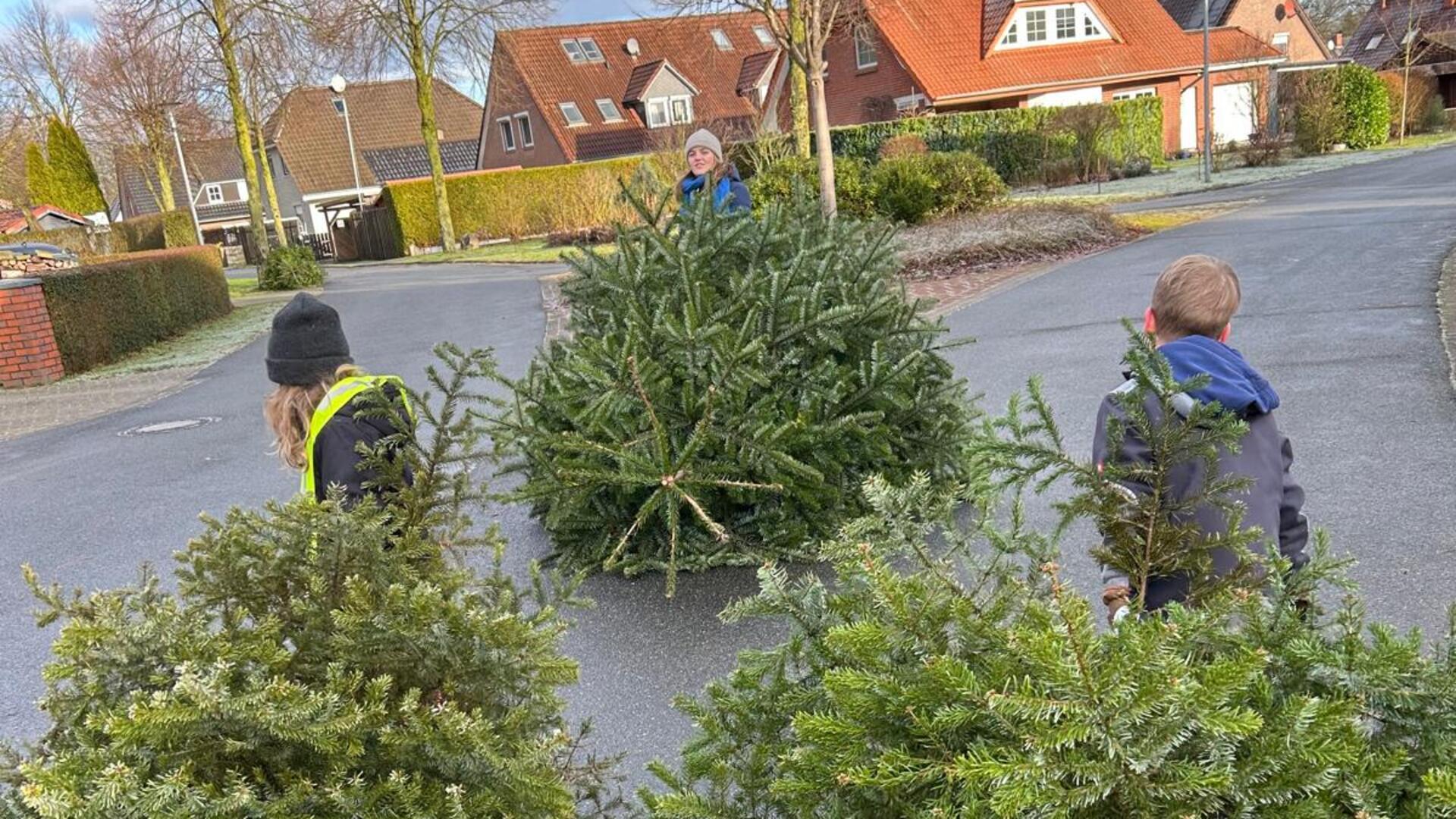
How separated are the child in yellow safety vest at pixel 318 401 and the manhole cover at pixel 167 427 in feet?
25.0

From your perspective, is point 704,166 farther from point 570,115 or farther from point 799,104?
point 570,115

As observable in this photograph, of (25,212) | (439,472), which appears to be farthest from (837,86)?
(439,472)

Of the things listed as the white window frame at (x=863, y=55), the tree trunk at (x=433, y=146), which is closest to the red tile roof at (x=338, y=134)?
the tree trunk at (x=433, y=146)

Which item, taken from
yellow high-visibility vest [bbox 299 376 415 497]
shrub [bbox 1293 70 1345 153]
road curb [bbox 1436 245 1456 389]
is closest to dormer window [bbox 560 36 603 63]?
shrub [bbox 1293 70 1345 153]

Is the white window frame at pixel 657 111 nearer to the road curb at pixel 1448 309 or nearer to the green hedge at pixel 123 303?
the green hedge at pixel 123 303

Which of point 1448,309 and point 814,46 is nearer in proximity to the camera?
point 1448,309

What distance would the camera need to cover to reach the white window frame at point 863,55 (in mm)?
37062

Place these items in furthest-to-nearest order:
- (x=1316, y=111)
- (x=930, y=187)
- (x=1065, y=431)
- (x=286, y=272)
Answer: (x=1316, y=111) → (x=286, y=272) → (x=930, y=187) → (x=1065, y=431)

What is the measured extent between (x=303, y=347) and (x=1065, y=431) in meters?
4.90

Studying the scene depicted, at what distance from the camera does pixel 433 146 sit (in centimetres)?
3534

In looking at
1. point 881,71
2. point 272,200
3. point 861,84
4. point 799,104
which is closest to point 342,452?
point 799,104

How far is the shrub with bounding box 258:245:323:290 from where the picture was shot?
26.9 m

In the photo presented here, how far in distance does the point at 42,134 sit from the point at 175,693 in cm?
5647

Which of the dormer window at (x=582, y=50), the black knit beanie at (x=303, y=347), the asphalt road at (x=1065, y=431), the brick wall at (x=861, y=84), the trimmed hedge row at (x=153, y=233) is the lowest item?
the asphalt road at (x=1065, y=431)
